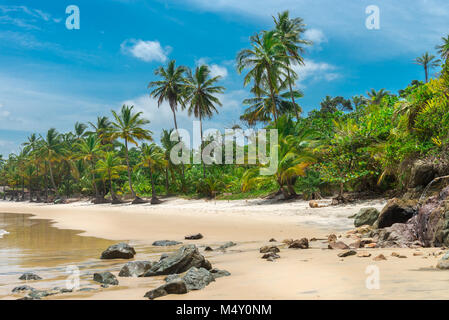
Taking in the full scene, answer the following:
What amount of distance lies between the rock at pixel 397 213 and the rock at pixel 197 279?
577 centimetres

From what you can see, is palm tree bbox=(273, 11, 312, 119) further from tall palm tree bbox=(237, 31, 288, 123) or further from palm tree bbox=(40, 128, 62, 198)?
palm tree bbox=(40, 128, 62, 198)

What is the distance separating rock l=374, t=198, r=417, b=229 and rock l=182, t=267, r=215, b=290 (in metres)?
5.77

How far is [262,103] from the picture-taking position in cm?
3478

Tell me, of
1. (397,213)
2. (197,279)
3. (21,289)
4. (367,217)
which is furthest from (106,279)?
(367,217)

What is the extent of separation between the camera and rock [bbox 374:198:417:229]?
341 inches

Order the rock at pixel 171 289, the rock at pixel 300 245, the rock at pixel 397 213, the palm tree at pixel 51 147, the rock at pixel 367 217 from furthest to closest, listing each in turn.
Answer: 1. the palm tree at pixel 51 147
2. the rock at pixel 367 217
3. the rock at pixel 397 213
4. the rock at pixel 300 245
5. the rock at pixel 171 289

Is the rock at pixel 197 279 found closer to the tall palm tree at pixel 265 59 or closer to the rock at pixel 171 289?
the rock at pixel 171 289

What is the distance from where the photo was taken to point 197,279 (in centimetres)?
445

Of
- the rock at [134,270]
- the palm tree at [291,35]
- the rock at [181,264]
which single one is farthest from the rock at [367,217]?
the palm tree at [291,35]

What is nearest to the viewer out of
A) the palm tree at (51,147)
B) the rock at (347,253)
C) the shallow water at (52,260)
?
the shallow water at (52,260)

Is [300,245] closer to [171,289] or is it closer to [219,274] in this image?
[219,274]

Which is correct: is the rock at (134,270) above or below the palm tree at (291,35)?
below

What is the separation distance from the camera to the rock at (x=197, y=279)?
431cm
